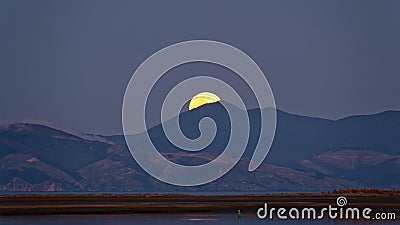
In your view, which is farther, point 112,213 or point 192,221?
point 112,213

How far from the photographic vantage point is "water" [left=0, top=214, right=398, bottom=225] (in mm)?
88250

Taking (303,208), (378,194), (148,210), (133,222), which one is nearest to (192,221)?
(133,222)

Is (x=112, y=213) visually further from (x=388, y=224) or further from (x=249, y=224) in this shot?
(x=388, y=224)

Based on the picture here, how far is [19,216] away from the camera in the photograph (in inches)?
3912

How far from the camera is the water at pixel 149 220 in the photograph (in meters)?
88.2

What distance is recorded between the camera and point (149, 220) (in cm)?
9250

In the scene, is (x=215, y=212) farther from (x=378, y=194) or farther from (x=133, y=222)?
(x=378, y=194)

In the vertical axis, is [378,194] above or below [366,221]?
above

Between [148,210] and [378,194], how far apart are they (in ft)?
274

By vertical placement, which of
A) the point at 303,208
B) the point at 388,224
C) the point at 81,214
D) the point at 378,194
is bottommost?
the point at 388,224

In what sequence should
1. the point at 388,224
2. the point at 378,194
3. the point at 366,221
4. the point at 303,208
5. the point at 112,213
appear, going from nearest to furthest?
the point at 388,224 → the point at 366,221 → the point at 112,213 → the point at 303,208 → the point at 378,194

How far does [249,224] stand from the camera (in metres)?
86.9

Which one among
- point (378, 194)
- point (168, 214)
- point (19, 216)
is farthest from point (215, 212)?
point (378, 194)

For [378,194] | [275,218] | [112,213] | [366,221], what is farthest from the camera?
[378,194]
